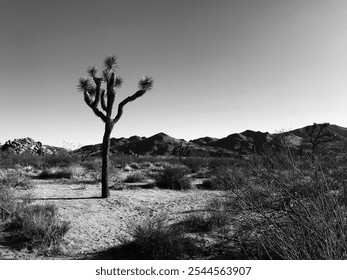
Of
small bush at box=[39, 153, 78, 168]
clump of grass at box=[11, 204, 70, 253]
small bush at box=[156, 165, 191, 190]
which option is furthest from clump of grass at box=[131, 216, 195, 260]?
small bush at box=[39, 153, 78, 168]

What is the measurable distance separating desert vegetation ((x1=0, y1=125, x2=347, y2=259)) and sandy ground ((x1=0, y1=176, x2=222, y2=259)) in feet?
0.08

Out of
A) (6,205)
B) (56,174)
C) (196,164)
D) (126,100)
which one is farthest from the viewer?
(196,164)

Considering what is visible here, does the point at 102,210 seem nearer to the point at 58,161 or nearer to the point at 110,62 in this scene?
the point at 110,62

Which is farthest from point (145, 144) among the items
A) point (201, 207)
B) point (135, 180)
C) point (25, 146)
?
point (201, 207)

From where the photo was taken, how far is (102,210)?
8.12 meters

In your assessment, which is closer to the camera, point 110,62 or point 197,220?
point 197,220

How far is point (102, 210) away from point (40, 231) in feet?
9.44

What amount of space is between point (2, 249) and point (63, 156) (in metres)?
17.2

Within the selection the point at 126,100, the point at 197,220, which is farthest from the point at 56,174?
the point at 197,220

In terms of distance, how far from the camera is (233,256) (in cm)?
477

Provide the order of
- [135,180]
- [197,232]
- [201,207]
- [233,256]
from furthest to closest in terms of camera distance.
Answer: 1. [135,180]
2. [201,207]
3. [197,232]
4. [233,256]
